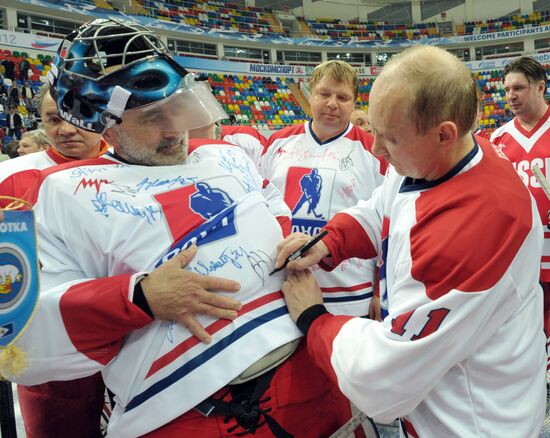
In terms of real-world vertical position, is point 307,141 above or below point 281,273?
above

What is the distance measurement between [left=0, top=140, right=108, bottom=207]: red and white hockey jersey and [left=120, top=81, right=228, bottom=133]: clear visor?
92 centimetres

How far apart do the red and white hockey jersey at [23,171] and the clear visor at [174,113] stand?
924 millimetres

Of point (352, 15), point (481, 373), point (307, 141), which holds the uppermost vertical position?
point (352, 15)

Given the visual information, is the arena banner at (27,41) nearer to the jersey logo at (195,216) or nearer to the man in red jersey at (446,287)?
the jersey logo at (195,216)

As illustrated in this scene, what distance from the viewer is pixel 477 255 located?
965mm

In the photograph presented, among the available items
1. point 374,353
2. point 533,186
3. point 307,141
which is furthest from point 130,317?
point 533,186

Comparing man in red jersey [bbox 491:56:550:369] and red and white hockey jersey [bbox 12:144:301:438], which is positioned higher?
man in red jersey [bbox 491:56:550:369]

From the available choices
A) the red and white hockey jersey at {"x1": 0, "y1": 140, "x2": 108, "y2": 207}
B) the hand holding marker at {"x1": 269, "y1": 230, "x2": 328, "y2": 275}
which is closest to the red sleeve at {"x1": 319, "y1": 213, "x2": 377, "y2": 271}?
the hand holding marker at {"x1": 269, "y1": 230, "x2": 328, "y2": 275}

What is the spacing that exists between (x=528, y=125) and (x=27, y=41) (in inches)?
556

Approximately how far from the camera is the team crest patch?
0.89 meters

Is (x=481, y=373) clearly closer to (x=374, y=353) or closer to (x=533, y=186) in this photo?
(x=374, y=353)

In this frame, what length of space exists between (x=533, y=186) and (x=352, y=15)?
23.7 meters

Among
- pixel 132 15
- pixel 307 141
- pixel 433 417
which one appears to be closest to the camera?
pixel 433 417
